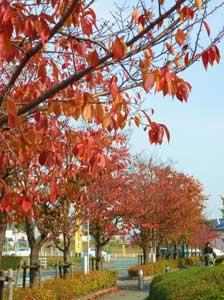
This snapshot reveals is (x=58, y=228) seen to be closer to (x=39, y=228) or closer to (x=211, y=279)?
(x=39, y=228)

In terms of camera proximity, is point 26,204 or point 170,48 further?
point 170,48

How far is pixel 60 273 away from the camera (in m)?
20.8

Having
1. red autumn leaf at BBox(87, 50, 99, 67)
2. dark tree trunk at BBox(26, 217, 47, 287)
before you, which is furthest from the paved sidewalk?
red autumn leaf at BBox(87, 50, 99, 67)

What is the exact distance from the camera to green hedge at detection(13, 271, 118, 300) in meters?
14.0

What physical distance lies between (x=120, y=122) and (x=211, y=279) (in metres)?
7.49

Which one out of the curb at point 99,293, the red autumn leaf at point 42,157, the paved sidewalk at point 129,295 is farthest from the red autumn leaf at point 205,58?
the paved sidewalk at point 129,295

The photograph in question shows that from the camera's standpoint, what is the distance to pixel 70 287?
17688mm

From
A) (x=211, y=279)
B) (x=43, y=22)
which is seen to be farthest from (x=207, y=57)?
(x=211, y=279)

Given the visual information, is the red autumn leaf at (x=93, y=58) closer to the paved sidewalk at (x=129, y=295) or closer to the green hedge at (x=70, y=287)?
the green hedge at (x=70, y=287)

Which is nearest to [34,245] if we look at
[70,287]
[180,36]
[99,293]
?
[70,287]

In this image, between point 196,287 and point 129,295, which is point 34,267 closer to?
point 129,295

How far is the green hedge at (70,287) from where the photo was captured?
553 inches

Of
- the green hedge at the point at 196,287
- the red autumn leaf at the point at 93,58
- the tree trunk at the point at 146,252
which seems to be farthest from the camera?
the tree trunk at the point at 146,252

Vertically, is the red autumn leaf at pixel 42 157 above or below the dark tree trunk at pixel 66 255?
below
